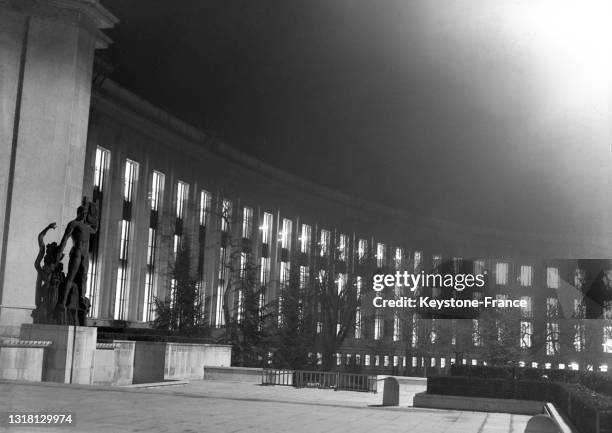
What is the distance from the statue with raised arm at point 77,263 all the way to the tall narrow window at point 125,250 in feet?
84.5

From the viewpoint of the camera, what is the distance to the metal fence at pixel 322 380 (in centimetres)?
2891

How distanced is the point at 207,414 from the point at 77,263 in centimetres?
1034

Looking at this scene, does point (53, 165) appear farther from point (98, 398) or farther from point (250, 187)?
point (250, 187)

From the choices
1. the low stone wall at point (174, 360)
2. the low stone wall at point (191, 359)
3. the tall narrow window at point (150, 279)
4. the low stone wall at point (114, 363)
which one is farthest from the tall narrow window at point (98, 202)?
the low stone wall at point (114, 363)

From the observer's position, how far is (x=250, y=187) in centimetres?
6400

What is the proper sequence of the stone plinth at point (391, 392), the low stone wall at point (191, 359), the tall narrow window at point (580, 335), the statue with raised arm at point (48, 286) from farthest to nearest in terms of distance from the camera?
the tall narrow window at point (580, 335) < the low stone wall at point (191, 359) < the statue with raised arm at point (48, 286) < the stone plinth at point (391, 392)

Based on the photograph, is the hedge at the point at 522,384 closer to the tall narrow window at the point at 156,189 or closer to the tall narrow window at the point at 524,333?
the tall narrow window at the point at 156,189

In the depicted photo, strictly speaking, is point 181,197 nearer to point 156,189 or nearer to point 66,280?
point 156,189

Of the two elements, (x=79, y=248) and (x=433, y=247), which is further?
(x=433, y=247)

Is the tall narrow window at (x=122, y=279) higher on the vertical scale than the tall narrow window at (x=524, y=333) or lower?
higher

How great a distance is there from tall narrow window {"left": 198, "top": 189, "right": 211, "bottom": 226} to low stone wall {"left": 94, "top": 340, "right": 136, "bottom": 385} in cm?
3376

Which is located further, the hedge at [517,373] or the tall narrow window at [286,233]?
the tall narrow window at [286,233]

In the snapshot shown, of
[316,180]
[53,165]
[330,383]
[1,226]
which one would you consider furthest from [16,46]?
[316,180]

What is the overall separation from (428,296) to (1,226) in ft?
65.3
